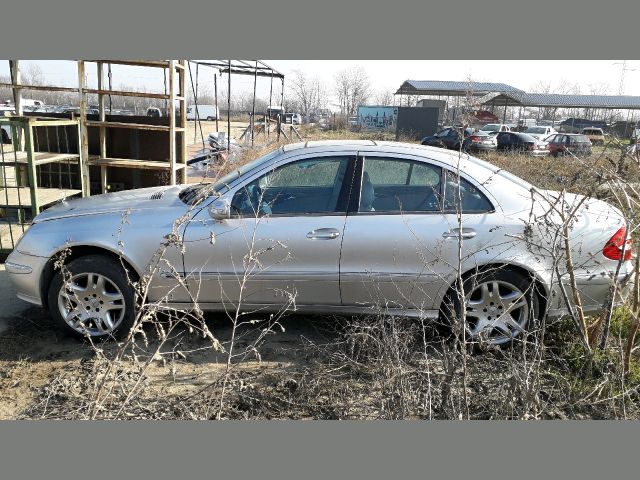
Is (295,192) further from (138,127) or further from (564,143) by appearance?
(564,143)

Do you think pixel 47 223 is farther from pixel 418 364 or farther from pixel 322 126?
pixel 322 126

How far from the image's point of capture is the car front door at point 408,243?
3.81 m

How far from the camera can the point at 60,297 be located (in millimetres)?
3936

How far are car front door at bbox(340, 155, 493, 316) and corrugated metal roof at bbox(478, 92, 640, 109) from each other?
137ft

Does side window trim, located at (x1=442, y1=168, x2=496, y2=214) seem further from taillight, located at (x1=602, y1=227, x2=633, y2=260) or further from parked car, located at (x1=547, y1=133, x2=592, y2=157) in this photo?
parked car, located at (x1=547, y1=133, x2=592, y2=157)

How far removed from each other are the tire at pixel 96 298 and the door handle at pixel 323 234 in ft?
4.88

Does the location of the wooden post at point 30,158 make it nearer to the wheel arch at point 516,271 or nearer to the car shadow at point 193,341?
the car shadow at point 193,341

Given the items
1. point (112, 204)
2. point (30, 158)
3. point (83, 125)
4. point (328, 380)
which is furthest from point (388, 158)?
point (83, 125)

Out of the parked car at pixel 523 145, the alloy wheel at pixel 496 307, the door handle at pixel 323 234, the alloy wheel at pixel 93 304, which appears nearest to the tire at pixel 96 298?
the alloy wheel at pixel 93 304

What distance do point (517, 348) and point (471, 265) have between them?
0.70 metres

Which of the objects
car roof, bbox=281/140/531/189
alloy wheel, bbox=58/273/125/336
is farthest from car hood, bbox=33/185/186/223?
car roof, bbox=281/140/531/189

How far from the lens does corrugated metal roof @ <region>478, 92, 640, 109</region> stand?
43.5 metres

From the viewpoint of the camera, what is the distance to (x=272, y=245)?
3.83m

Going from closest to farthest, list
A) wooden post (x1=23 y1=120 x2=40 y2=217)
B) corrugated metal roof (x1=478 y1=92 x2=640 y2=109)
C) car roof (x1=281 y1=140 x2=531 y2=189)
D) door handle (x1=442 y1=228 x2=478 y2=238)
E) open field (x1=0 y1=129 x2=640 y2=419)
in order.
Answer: open field (x1=0 y1=129 x2=640 y2=419)
door handle (x1=442 y1=228 x2=478 y2=238)
car roof (x1=281 y1=140 x2=531 y2=189)
wooden post (x1=23 y1=120 x2=40 y2=217)
corrugated metal roof (x1=478 y1=92 x2=640 y2=109)
